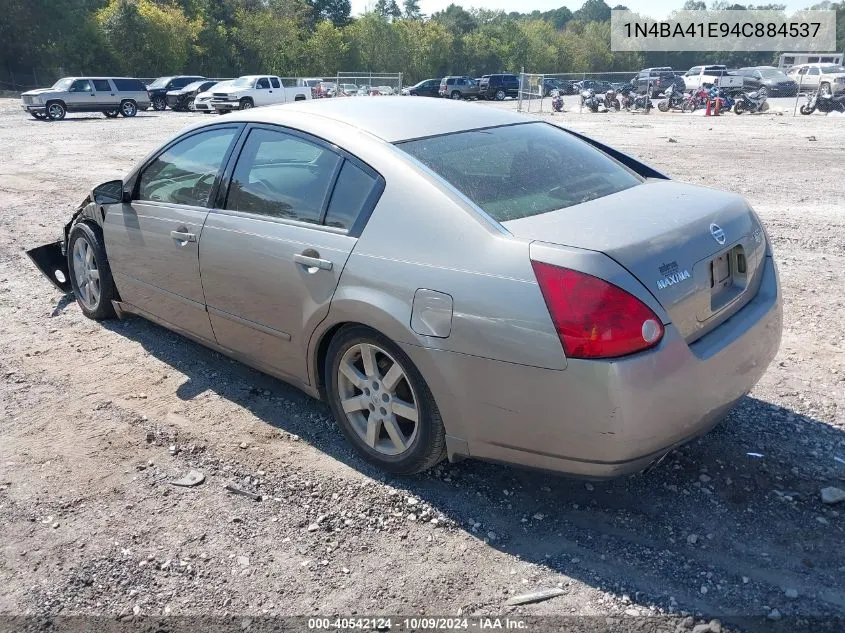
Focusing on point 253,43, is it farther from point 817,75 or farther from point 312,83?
point 817,75

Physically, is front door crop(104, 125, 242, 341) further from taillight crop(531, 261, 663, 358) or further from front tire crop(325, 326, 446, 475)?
taillight crop(531, 261, 663, 358)

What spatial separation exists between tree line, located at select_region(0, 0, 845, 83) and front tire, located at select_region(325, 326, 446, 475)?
57.8 m

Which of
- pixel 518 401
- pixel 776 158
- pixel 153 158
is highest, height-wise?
pixel 153 158

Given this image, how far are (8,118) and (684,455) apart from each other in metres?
34.0

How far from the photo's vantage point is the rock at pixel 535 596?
2656 mm

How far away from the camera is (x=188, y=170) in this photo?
436 centimetres

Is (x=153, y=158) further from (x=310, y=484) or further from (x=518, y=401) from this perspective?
(x=518, y=401)

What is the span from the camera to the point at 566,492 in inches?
130

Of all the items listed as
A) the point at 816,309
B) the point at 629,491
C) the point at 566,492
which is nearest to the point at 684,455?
the point at 629,491

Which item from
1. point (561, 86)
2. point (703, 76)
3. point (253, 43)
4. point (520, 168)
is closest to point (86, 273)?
point (520, 168)

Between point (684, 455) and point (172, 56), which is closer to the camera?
point (684, 455)

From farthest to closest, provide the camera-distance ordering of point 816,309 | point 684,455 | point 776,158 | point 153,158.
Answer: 1. point 776,158
2. point 816,309
3. point 153,158
4. point 684,455

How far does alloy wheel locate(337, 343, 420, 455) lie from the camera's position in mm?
3238

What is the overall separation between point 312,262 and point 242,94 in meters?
32.3
